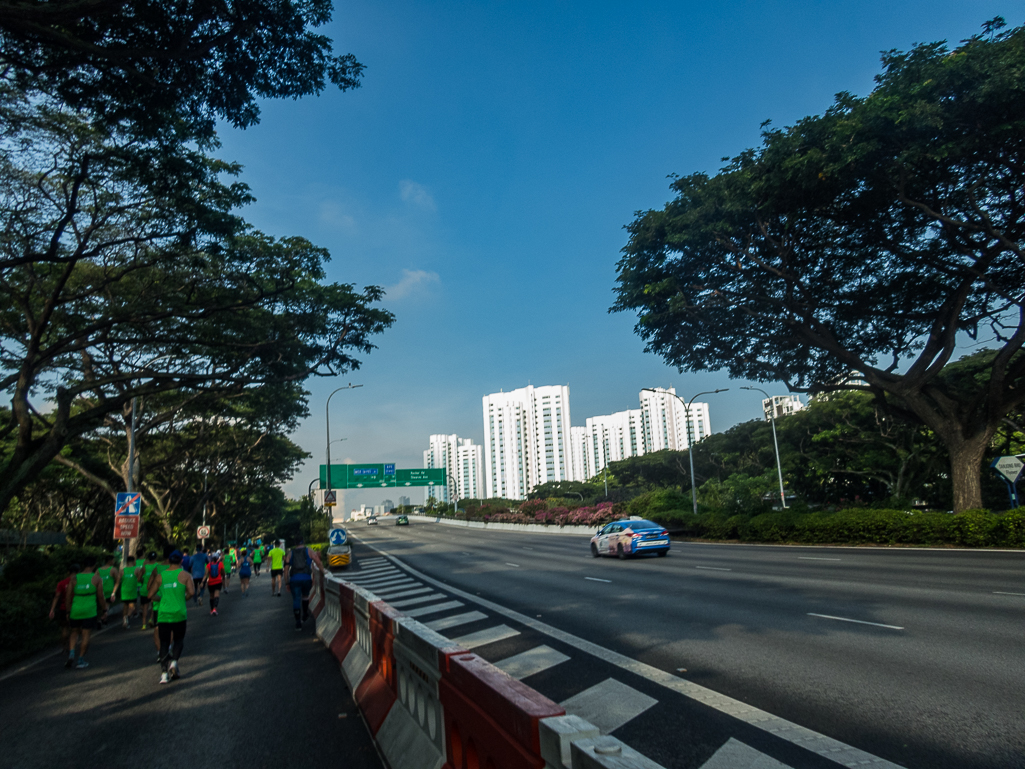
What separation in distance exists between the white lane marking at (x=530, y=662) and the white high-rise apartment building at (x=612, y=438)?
130909mm

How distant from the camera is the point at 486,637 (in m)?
9.73

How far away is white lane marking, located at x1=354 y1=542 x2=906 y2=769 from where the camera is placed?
4.46 metres

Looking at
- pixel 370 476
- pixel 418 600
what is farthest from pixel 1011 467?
pixel 370 476

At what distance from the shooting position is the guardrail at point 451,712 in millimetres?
2506

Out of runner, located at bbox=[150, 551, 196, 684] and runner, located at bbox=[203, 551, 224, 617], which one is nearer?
runner, located at bbox=[150, 551, 196, 684]

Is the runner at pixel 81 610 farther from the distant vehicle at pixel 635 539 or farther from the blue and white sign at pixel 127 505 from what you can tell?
the distant vehicle at pixel 635 539

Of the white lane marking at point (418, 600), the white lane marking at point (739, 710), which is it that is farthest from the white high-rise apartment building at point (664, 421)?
the white lane marking at point (739, 710)

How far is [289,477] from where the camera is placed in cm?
5466

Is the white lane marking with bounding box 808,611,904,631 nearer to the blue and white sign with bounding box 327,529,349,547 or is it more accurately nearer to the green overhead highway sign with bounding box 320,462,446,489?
the blue and white sign with bounding box 327,529,349,547

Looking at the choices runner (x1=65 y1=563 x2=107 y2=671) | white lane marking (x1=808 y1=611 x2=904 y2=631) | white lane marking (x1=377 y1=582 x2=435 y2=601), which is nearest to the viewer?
white lane marking (x1=808 y1=611 x2=904 y2=631)

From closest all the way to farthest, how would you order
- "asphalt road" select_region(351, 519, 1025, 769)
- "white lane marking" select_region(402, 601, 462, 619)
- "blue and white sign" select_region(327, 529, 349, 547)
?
1. "asphalt road" select_region(351, 519, 1025, 769)
2. "white lane marking" select_region(402, 601, 462, 619)
3. "blue and white sign" select_region(327, 529, 349, 547)

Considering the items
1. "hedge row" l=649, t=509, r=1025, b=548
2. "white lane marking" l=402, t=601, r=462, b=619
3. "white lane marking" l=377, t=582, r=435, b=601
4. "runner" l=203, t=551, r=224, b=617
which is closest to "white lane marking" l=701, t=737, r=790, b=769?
"white lane marking" l=402, t=601, r=462, b=619

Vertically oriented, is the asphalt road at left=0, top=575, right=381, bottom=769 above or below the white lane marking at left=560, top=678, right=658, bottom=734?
below

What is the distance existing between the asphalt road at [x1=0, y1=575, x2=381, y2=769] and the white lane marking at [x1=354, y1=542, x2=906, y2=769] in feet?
9.55
